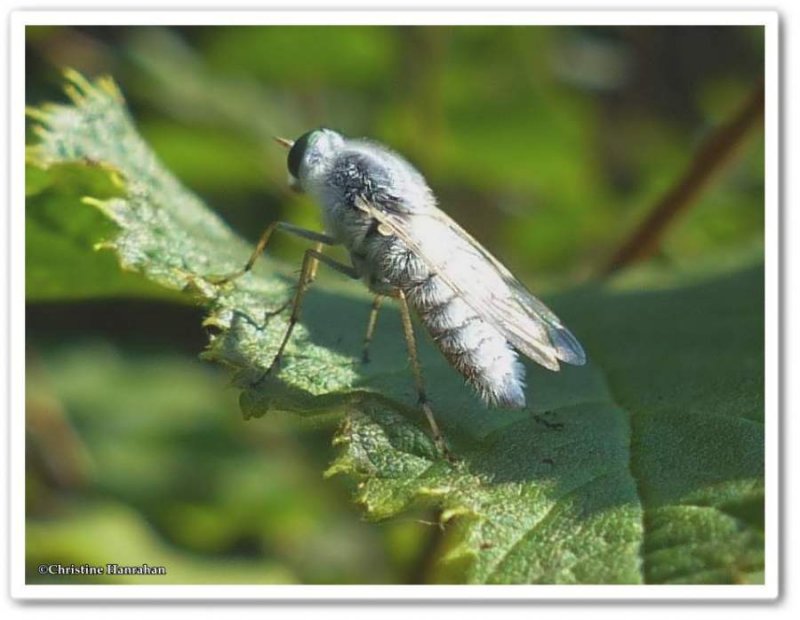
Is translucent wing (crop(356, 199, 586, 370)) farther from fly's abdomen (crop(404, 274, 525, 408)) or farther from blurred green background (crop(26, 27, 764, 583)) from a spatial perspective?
blurred green background (crop(26, 27, 764, 583))

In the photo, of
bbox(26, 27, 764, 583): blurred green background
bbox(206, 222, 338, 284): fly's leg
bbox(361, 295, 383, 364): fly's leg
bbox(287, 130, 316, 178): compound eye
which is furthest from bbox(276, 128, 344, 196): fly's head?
bbox(26, 27, 764, 583): blurred green background

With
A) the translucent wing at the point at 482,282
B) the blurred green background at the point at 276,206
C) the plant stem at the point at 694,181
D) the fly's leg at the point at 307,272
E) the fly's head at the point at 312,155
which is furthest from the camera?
the blurred green background at the point at 276,206

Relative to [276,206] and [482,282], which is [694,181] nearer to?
[482,282]

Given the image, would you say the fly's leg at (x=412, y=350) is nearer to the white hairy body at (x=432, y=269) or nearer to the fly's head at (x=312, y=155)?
the white hairy body at (x=432, y=269)

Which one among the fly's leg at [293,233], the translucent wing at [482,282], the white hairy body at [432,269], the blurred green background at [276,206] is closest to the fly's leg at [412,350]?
the white hairy body at [432,269]

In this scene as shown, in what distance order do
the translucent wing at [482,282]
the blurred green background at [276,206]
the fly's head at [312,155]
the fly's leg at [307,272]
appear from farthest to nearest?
the blurred green background at [276,206], the fly's head at [312,155], the fly's leg at [307,272], the translucent wing at [482,282]

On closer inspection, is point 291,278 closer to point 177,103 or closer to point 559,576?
point 559,576
